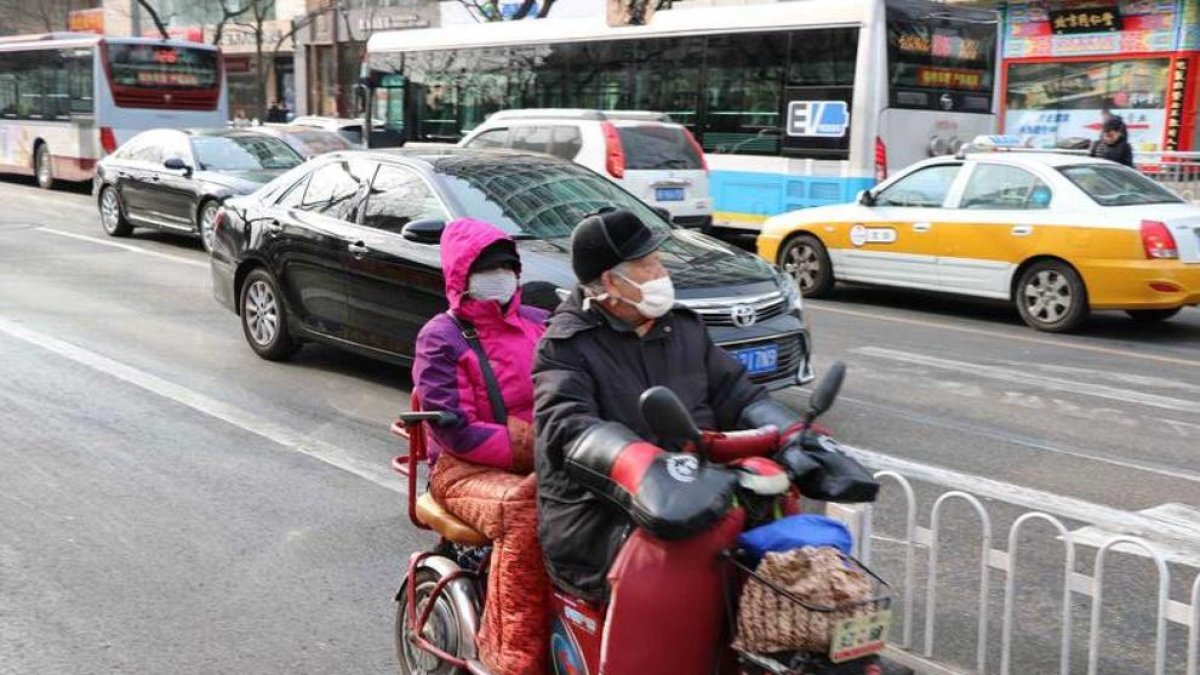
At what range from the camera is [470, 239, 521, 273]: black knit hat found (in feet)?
12.5

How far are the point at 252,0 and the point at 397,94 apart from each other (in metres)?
16.9

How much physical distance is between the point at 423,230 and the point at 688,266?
63.0 inches

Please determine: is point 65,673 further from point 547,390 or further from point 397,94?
point 397,94

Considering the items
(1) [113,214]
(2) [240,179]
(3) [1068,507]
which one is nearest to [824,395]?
(3) [1068,507]

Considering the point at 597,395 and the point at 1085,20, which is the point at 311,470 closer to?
the point at 597,395

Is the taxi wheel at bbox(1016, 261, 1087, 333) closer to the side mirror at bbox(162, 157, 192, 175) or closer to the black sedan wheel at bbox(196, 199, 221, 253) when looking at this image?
the black sedan wheel at bbox(196, 199, 221, 253)

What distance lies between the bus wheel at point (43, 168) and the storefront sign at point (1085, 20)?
2041 cm

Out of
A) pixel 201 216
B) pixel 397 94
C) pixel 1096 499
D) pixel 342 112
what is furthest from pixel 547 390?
pixel 342 112

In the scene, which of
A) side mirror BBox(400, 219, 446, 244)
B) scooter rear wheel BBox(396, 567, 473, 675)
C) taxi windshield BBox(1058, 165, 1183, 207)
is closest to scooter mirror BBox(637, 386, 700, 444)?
scooter rear wheel BBox(396, 567, 473, 675)

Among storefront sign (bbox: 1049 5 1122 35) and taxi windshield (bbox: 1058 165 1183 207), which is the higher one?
storefront sign (bbox: 1049 5 1122 35)

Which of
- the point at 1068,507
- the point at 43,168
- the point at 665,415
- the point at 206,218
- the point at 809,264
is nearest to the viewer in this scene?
the point at 665,415

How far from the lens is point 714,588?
110 inches

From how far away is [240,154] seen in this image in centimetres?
1623

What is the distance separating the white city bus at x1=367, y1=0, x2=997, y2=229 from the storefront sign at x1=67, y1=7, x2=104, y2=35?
43.8 meters
